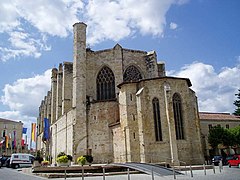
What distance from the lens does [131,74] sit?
34.6 metres

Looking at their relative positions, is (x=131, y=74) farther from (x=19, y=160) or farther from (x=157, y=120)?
(x=19, y=160)

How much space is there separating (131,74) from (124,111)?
8.72 m

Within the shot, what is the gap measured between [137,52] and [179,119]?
13.2 meters

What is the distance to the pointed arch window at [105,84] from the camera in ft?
111

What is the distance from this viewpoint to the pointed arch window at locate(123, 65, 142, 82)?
1350 inches

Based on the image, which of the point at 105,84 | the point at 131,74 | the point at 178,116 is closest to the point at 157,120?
the point at 178,116

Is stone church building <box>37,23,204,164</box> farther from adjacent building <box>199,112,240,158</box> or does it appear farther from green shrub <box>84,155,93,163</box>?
adjacent building <box>199,112,240,158</box>

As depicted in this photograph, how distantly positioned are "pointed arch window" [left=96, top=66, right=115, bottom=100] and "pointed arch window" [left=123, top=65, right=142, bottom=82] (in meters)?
1.76

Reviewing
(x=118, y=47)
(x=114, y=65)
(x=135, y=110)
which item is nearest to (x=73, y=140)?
(x=135, y=110)

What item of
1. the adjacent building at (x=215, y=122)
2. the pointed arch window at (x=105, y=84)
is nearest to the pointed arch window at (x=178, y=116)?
the pointed arch window at (x=105, y=84)

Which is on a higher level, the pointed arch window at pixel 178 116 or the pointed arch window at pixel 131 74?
the pointed arch window at pixel 131 74

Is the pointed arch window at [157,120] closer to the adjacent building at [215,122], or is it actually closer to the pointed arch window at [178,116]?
the pointed arch window at [178,116]

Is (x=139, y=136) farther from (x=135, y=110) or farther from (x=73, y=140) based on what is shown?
(x=73, y=140)

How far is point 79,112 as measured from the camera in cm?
3030
